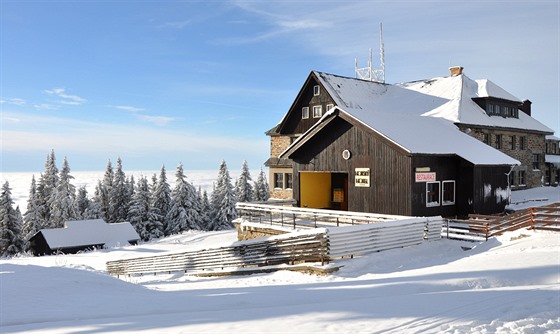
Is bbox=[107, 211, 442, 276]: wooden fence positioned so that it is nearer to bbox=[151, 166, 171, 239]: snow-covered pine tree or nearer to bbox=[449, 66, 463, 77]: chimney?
bbox=[449, 66, 463, 77]: chimney

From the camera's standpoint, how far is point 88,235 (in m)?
50.1

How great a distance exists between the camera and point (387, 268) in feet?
50.4

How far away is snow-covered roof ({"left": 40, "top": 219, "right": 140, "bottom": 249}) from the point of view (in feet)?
159

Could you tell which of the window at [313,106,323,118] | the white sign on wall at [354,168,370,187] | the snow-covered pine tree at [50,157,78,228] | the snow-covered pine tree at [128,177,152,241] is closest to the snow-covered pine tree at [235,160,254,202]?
the snow-covered pine tree at [128,177,152,241]

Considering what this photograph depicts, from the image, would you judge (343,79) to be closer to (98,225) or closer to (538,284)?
(538,284)

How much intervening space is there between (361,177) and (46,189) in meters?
59.3

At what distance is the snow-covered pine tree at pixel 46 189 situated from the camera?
6712 centimetres

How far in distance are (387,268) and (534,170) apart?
32367 millimetres

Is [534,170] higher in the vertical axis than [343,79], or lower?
lower

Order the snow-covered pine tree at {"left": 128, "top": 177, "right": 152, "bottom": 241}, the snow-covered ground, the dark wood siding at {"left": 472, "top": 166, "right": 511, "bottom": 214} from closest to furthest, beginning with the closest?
1. the snow-covered ground
2. the dark wood siding at {"left": 472, "top": 166, "right": 511, "bottom": 214}
3. the snow-covered pine tree at {"left": 128, "top": 177, "right": 152, "bottom": 241}

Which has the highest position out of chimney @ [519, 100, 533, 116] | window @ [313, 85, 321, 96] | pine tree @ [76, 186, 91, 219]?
window @ [313, 85, 321, 96]

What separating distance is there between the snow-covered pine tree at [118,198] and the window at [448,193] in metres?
57.9

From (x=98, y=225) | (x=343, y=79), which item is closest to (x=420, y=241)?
(x=343, y=79)

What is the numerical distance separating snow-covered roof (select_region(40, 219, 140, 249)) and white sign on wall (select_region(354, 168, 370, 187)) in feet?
106
